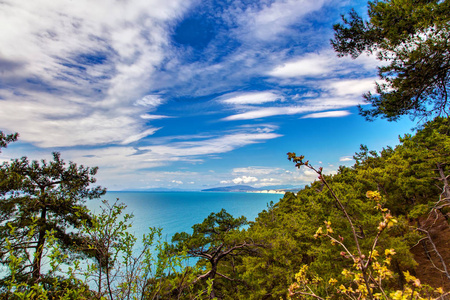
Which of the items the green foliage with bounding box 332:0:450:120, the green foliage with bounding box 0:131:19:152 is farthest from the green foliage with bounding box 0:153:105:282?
the green foliage with bounding box 332:0:450:120

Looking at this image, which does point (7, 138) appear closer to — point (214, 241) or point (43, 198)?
point (43, 198)

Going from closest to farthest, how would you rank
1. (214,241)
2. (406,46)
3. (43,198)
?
(406,46), (43,198), (214,241)

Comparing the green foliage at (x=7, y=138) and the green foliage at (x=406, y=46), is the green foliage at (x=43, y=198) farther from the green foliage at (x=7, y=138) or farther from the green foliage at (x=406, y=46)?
the green foliage at (x=406, y=46)

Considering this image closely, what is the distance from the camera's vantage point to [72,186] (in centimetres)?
1059

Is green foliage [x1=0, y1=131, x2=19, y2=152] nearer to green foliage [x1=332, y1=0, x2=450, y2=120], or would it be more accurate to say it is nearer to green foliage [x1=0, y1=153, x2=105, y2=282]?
green foliage [x1=0, y1=153, x2=105, y2=282]

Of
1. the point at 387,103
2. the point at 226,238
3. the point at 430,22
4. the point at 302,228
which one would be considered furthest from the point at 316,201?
the point at 430,22

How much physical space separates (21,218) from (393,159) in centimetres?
2350

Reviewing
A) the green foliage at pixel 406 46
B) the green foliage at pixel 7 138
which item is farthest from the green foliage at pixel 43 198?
the green foliage at pixel 406 46

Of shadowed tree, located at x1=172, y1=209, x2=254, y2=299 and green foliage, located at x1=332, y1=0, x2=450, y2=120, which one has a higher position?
green foliage, located at x1=332, y1=0, x2=450, y2=120

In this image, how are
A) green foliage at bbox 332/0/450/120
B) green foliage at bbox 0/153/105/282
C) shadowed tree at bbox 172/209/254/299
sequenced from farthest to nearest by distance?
shadowed tree at bbox 172/209/254/299
green foliage at bbox 0/153/105/282
green foliage at bbox 332/0/450/120

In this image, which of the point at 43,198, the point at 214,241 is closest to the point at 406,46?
the point at 214,241

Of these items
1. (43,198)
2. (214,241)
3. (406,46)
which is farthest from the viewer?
(214,241)

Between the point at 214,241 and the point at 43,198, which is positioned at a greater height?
the point at 43,198

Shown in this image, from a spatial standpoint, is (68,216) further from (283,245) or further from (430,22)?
(430,22)
